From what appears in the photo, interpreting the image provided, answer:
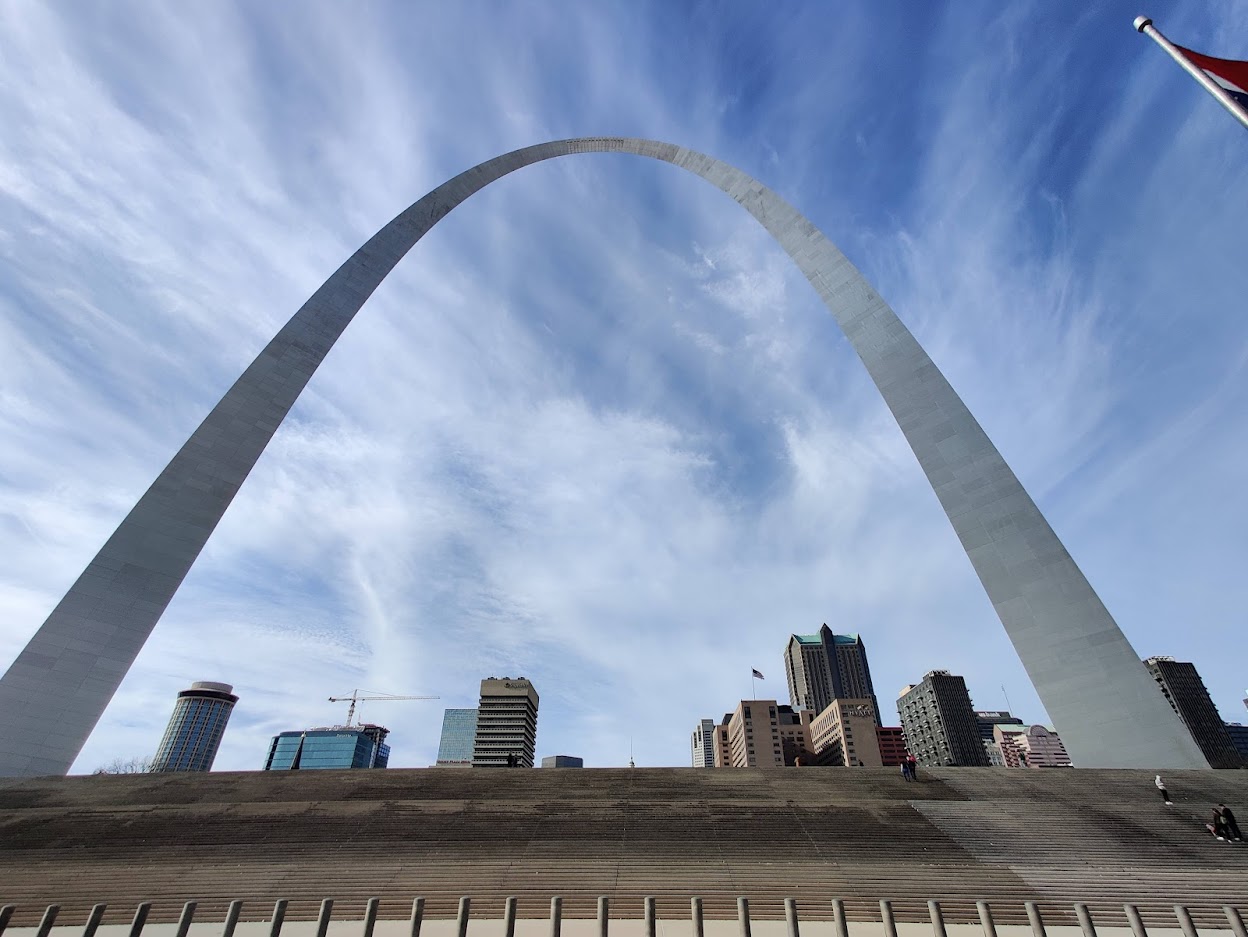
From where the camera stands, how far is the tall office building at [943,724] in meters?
145

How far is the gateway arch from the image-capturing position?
57.7 ft

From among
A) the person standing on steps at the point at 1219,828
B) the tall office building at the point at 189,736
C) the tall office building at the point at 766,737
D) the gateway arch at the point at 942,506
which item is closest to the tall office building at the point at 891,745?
the tall office building at the point at 766,737

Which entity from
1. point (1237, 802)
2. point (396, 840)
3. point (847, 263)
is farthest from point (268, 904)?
point (847, 263)

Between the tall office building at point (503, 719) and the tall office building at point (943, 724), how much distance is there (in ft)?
300

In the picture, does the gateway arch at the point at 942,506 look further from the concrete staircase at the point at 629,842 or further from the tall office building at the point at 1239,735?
the tall office building at the point at 1239,735

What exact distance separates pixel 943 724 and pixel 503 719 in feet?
360

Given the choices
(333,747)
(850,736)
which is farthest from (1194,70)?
(333,747)

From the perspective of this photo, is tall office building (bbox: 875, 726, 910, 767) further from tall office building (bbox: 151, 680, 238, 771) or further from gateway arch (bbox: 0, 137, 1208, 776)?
tall office building (bbox: 151, 680, 238, 771)

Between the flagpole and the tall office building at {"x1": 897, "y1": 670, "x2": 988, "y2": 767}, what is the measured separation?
15919 cm

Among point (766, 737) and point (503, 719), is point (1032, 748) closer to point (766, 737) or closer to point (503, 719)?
point (766, 737)

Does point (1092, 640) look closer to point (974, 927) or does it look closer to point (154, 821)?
point (974, 927)

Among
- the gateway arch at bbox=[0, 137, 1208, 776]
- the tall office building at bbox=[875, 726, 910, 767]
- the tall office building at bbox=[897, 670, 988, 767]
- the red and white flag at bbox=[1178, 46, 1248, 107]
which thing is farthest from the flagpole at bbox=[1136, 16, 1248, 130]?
the tall office building at bbox=[875, 726, 910, 767]

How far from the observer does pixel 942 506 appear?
73.6ft

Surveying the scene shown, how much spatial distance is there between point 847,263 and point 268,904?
30.4 m
